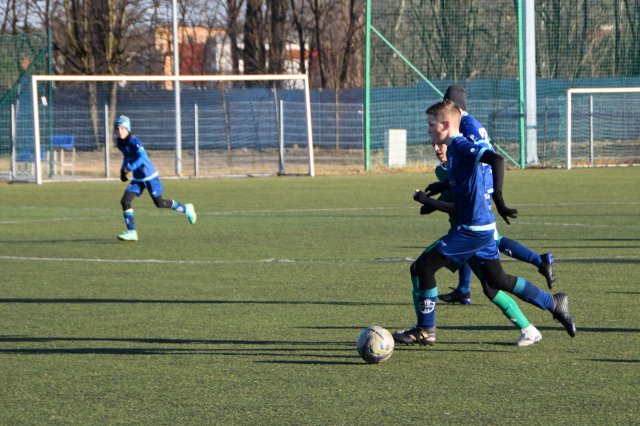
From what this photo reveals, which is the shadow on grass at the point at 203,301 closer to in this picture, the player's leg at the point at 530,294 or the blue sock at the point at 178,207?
the player's leg at the point at 530,294

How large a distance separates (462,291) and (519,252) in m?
1.28

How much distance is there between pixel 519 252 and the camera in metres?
8.23

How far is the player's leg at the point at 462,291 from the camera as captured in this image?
369 inches

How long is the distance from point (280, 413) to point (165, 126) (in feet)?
99.0

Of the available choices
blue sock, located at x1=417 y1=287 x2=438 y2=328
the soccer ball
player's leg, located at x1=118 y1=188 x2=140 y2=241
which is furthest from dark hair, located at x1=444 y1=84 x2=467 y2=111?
player's leg, located at x1=118 y1=188 x2=140 y2=241

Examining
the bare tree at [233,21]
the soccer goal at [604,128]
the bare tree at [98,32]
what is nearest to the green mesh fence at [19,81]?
the bare tree at [98,32]

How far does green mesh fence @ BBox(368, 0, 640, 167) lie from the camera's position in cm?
3391

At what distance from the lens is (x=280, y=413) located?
5.68m

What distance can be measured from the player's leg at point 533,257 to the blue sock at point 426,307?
1.09m

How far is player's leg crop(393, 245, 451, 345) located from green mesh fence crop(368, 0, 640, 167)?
84.2ft

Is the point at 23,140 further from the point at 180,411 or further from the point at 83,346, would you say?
the point at 180,411

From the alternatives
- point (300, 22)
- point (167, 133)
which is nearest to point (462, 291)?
point (167, 133)

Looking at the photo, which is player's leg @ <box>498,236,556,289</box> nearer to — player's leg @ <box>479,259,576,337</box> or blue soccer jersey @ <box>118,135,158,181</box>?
player's leg @ <box>479,259,576,337</box>

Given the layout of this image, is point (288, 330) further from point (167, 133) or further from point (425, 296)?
point (167, 133)
